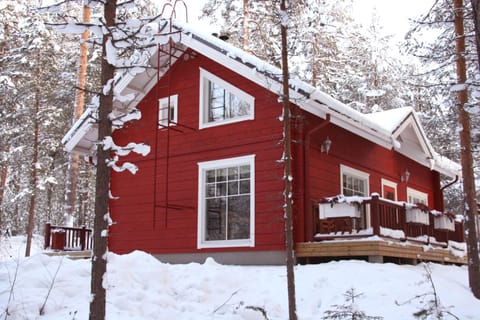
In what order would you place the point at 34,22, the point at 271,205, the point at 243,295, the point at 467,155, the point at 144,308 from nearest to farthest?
the point at 144,308, the point at 243,295, the point at 467,155, the point at 271,205, the point at 34,22

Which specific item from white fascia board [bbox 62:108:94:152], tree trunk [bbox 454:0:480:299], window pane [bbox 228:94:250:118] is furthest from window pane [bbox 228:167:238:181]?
tree trunk [bbox 454:0:480:299]

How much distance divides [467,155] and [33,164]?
1753 centimetres

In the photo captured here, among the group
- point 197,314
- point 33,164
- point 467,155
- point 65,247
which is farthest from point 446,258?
point 33,164

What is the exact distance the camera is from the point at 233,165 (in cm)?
1172

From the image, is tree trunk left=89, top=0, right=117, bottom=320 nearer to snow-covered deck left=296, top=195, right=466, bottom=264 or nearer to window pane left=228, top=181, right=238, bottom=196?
snow-covered deck left=296, top=195, right=466, bottom=264

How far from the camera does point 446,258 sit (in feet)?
41.4

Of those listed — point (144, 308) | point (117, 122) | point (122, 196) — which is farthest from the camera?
point (122, 196)

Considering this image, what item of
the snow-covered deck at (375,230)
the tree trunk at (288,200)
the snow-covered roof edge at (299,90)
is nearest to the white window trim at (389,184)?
the snow-covered roof edge at (299,90)

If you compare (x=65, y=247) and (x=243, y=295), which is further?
(x=65, y=247)

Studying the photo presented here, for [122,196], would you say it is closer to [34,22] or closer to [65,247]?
[65,247]

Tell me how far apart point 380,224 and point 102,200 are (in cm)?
668

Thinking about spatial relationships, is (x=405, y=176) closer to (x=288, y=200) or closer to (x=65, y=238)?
(x=65, y=238)

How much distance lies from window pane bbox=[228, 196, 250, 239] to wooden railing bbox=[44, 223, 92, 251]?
5.09m

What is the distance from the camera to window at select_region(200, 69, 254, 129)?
1183cm
